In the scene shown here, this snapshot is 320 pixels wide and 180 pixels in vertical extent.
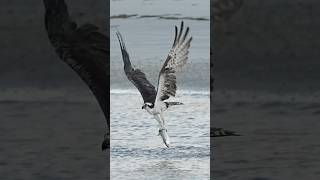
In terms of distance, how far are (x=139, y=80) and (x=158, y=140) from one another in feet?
0.78

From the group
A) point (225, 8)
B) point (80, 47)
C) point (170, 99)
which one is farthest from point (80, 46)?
point (225, 8)

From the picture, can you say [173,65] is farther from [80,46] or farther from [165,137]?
[80,46]

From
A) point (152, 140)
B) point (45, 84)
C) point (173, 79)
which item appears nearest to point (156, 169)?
point (152, 140)

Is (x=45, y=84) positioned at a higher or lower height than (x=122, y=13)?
lower

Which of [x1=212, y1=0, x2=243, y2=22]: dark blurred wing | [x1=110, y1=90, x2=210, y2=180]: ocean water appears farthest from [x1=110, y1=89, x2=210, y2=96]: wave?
[x1=212, y1=0, x2=243, y2=22]: dark blurred wing

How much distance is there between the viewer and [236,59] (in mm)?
3195

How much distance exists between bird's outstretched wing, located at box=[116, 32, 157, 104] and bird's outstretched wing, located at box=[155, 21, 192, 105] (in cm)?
3

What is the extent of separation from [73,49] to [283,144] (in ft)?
2.92

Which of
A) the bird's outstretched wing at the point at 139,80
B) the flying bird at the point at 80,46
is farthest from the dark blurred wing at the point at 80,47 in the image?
the bird's outstretched wing at the point at 139,80

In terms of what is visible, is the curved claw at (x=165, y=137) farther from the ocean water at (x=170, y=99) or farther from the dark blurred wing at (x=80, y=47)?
the dark blurred wing at (x=80, y=47)

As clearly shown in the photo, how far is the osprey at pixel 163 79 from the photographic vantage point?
10.3ft

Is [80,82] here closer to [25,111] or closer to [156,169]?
[25,111]

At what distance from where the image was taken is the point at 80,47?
3.27 meters

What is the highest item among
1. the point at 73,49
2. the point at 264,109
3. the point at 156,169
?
the point at 73,49
